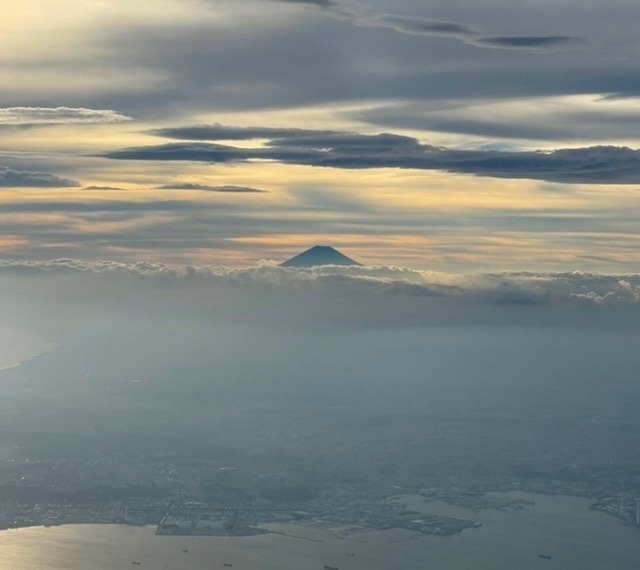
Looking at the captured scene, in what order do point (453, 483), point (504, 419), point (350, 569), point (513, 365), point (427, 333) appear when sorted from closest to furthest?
point (350, 569) < point (453, 483) < point (504, 419) < point (513, 365) < point (427, 333)

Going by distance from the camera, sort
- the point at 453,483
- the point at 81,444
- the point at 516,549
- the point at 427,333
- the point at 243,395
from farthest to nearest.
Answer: the point at 427,333
the point at 243,395
the point at 81,444
the point at 453,483
the point at 516,549

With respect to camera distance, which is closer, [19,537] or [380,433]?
[19,537]

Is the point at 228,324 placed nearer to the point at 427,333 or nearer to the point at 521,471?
the point at 427,333

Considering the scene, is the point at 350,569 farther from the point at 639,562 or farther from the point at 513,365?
the point at 513,365

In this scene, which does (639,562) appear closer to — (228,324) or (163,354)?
(163,354)

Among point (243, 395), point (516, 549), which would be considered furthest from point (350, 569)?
point (243, 395)

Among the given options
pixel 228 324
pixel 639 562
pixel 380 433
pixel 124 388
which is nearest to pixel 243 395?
pixel 124 388

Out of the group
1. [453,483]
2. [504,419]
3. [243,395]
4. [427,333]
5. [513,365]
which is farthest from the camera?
[427,333]

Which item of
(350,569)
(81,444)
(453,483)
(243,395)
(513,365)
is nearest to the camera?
(350,569)

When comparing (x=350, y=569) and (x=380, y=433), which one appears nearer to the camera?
(x=350, y=569)
